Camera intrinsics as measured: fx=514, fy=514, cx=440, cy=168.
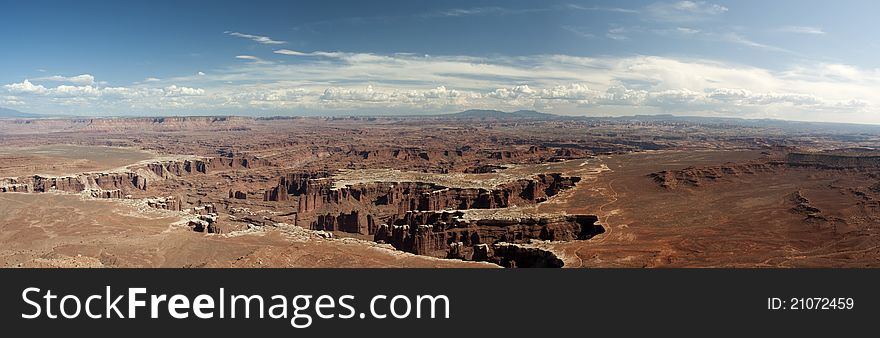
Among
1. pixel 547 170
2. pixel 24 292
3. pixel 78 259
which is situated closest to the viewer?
pixel 24 292

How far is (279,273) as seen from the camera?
59.8 feet

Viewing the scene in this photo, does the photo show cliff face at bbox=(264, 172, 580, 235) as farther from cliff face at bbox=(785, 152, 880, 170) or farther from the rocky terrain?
cliff face at bbox=(785, 152, 880, 170)

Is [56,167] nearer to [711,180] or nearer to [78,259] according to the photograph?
[78,259]

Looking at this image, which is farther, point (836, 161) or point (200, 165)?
point (200, 165)

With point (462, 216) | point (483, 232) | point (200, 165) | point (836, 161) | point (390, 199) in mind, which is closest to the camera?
point (483, 232)

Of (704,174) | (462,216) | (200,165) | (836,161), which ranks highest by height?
(836,161)

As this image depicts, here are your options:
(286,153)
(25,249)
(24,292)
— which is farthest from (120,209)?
(286,153)

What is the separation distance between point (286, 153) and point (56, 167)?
6585cm

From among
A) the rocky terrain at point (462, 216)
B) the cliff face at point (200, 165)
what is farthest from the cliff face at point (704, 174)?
the cliff face at point (200, 165)

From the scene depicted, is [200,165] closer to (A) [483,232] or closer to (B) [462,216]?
(B) [462,216]

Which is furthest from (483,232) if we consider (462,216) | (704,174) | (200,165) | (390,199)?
(200,165)

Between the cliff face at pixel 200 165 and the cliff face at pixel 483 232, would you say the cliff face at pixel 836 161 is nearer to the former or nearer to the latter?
the cliff face at pixel 483 232

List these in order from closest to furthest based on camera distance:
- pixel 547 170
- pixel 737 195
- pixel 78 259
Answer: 1. pixel 78 259
2. pixel 737 195
3. pixel 547 170

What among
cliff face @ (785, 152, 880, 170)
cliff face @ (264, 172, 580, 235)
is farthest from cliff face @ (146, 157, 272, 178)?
cliff face @ (785, 152, 880, 170)
